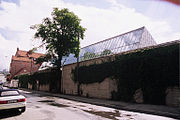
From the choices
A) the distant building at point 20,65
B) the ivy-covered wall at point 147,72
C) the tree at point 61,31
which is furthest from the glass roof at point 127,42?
the distant building at point 20,65

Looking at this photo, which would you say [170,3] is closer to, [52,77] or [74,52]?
[74,52]

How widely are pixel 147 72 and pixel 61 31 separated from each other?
16592 millimetres

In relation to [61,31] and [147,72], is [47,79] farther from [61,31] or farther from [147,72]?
[147,72]

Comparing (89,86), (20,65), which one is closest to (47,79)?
(89,86)

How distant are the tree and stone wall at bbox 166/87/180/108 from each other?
15.1m

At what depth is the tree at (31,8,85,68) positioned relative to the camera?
22.5 m

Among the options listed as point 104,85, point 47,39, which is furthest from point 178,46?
point 47,39

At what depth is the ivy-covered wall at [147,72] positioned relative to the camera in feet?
32.1

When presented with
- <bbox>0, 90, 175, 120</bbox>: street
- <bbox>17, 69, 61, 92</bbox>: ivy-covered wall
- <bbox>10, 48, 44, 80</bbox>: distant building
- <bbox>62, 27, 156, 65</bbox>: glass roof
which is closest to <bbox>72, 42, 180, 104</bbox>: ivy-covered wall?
<bbox>62, 27, 156, 65</bbox>: glass roof

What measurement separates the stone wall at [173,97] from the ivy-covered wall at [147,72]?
263mm

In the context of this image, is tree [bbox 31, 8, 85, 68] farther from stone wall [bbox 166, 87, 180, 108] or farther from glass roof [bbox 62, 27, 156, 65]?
stone wall [bbox 166, 87, 180, 108]

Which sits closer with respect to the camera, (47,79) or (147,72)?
(147,72)

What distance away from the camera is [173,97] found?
9.46 metres

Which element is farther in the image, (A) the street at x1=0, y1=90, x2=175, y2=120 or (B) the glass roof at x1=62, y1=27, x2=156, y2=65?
(B) the glass roof at x1=62, y1=27, x2=156, y2=65
